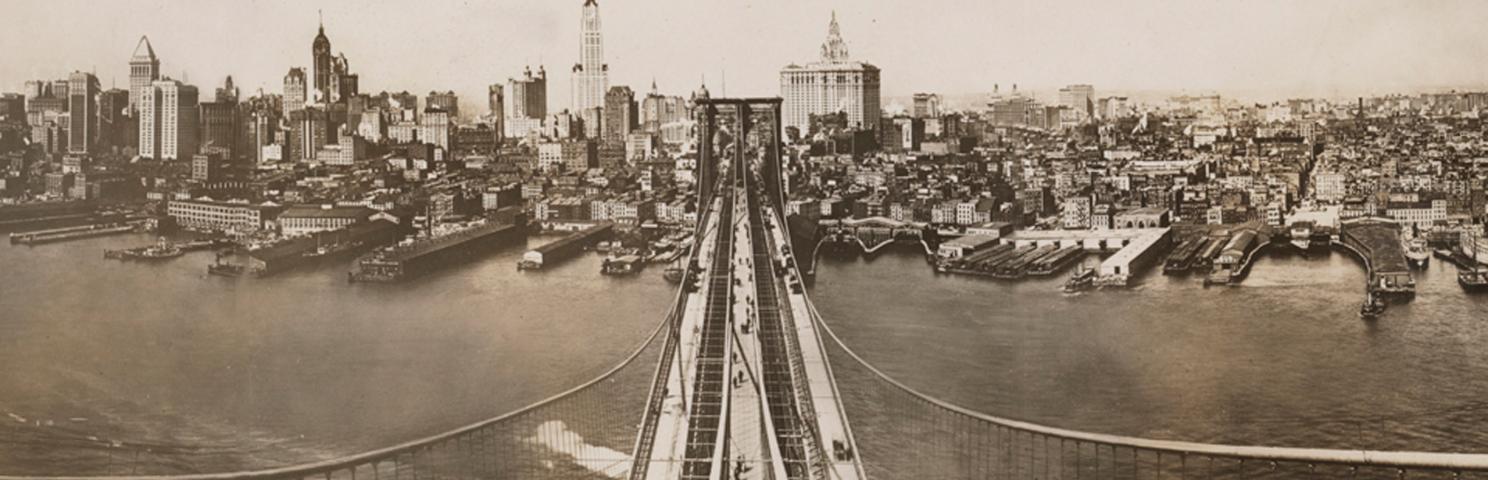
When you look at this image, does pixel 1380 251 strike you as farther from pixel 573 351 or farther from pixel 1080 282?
pixel 573 351

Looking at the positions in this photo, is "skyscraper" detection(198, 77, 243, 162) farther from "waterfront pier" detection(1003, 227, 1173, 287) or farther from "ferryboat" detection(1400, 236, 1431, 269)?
"ferryboat" detection(1400, 236, 1431, 269)

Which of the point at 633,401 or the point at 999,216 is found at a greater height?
the point at 999,216

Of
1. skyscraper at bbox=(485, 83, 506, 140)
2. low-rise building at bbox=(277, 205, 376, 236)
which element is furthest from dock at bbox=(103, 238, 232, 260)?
skyscraper at bbox=(485, 83, 506, 140)

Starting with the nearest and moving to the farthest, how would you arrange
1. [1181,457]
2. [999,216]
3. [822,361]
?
1. [1181,457]
2. [822,361]
3. [999,216]

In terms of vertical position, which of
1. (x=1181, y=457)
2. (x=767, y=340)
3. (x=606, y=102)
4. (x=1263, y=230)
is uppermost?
(x=606, y=102)

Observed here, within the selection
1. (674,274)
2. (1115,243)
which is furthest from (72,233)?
(1115,243)

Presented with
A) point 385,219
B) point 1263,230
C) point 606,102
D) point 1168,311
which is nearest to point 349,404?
point 385,219

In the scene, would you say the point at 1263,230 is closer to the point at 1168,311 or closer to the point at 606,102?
the point at 1168,311
